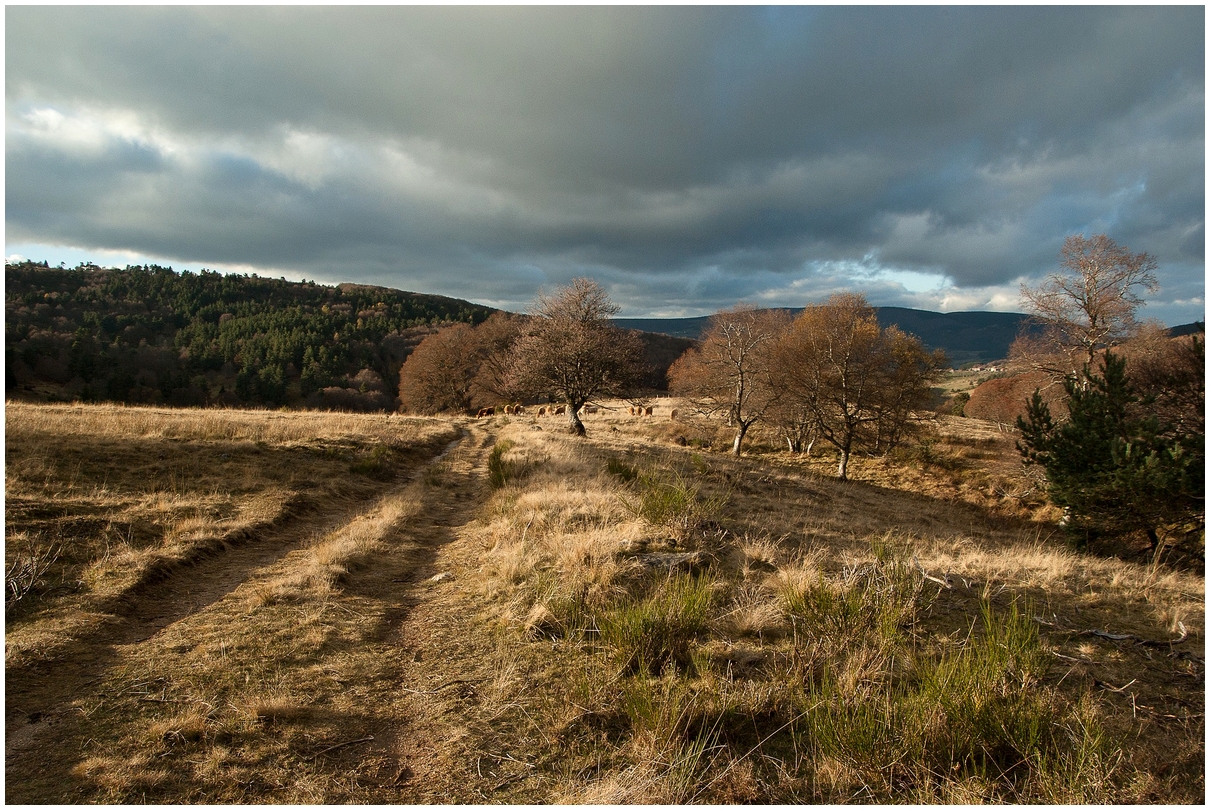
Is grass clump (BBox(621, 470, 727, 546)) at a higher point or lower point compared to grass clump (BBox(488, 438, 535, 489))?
higher

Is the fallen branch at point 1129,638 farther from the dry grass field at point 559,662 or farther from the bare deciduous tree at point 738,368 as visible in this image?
the bare deciduous tree at point 738,368

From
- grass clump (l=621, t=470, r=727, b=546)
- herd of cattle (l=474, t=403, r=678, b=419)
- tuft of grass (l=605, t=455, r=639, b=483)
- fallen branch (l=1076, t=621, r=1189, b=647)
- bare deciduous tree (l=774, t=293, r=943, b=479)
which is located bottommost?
herd of cattle (l=474, t=403, r=678, b=419)

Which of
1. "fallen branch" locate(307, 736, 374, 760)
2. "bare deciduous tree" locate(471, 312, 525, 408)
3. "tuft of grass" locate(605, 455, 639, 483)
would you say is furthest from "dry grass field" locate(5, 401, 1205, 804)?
"bare deciduous tree" locate(471, 312, 525, 408)

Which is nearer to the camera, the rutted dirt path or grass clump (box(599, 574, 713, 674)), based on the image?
the rutted dirt path

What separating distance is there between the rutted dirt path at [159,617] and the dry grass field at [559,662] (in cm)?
3

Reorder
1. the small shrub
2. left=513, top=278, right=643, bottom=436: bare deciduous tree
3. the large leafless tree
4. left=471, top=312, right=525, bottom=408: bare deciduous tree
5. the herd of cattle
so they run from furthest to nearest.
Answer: the large leafless tree
left=471, top=312, right=525, bottom=408: bare deciduous tree
the herd of cattle
left=513, top=278, right=643, bottom=436: bare deciduous tree
the small shrub

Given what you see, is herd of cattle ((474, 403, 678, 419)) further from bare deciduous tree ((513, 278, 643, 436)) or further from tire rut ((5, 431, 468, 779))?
tire rut ((5, 431, 468, 779))

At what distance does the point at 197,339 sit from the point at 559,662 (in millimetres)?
153824

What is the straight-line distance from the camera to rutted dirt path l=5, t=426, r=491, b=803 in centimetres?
338

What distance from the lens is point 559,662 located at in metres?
4.91

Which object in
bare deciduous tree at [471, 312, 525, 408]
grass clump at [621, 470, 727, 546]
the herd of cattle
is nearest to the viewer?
grass clump at [621, 470, 727, 546]

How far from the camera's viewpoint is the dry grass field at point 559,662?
10.8 feet

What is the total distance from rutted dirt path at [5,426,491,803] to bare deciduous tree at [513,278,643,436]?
695 inches

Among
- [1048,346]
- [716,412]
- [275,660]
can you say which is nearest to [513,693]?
[275,660]
